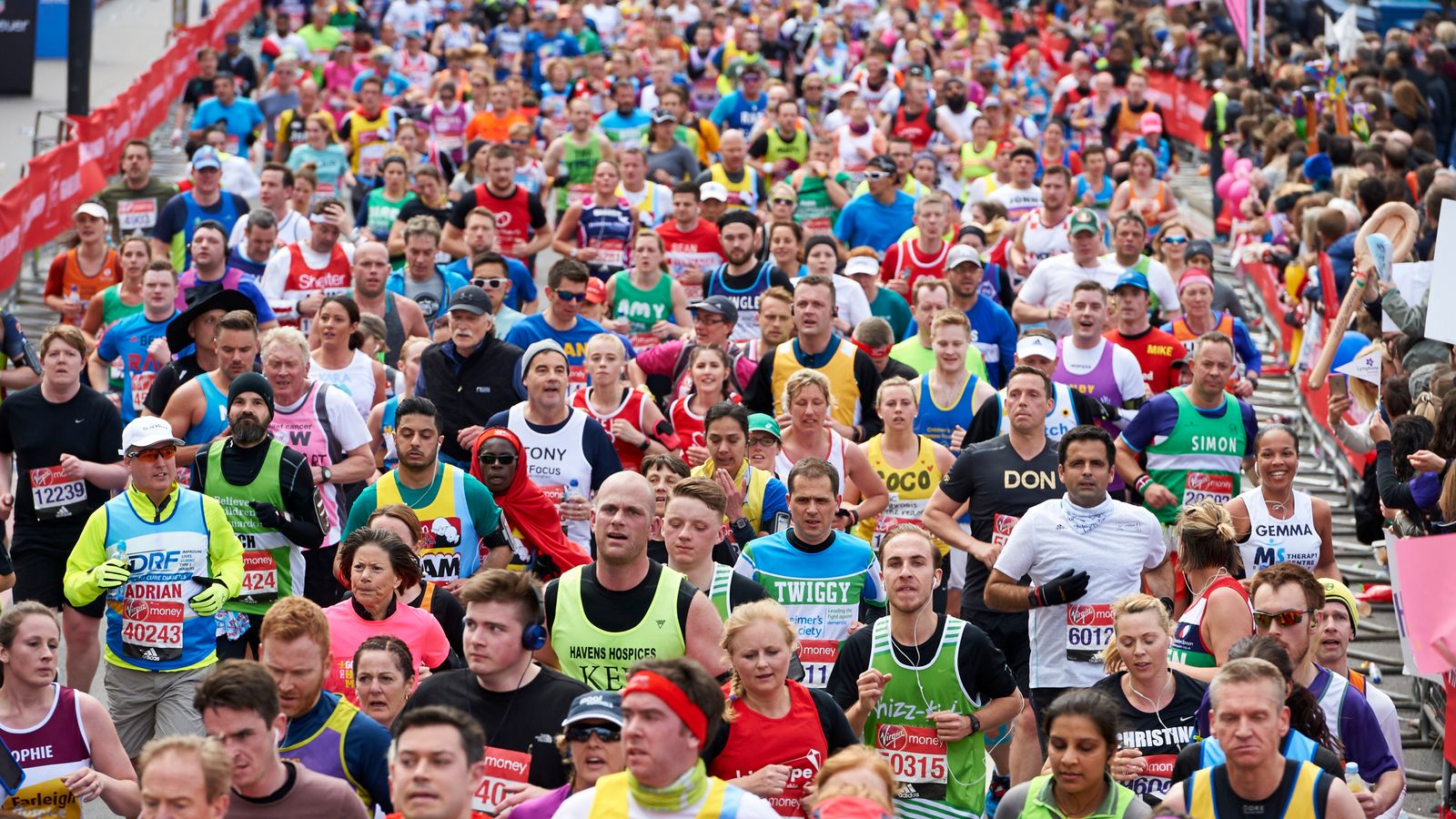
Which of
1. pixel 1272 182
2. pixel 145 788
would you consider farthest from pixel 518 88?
pixel 145 788

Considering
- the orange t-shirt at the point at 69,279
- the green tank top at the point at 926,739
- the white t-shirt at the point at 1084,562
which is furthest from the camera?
the orange t-shirt at the point at 69,279

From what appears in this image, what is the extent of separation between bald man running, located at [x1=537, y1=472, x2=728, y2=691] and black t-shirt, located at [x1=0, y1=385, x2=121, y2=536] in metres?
3.67

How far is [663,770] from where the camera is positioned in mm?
5633

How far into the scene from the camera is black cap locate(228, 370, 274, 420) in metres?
9.36

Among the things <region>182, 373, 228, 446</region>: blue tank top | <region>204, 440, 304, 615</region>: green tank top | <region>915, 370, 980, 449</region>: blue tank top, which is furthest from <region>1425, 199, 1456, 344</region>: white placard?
<region>182, 373, 228, 446</region>: blue tank top

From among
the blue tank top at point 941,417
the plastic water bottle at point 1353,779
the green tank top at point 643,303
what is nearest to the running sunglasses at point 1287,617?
the plastic water bottle at point 1353,779

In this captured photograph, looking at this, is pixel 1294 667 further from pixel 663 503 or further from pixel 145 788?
pixel 145 788

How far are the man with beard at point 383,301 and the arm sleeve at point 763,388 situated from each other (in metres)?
2.28

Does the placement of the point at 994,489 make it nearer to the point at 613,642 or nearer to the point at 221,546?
the point at 613,642

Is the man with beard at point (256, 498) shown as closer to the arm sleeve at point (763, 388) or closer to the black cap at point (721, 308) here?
the arm sleeve at point (763, 388)

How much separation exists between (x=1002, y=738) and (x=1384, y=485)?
2.27 meters

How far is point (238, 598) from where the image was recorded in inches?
369

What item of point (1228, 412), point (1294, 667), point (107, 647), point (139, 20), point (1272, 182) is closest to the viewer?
point (1294, 667)

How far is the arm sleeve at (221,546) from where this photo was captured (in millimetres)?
8733
